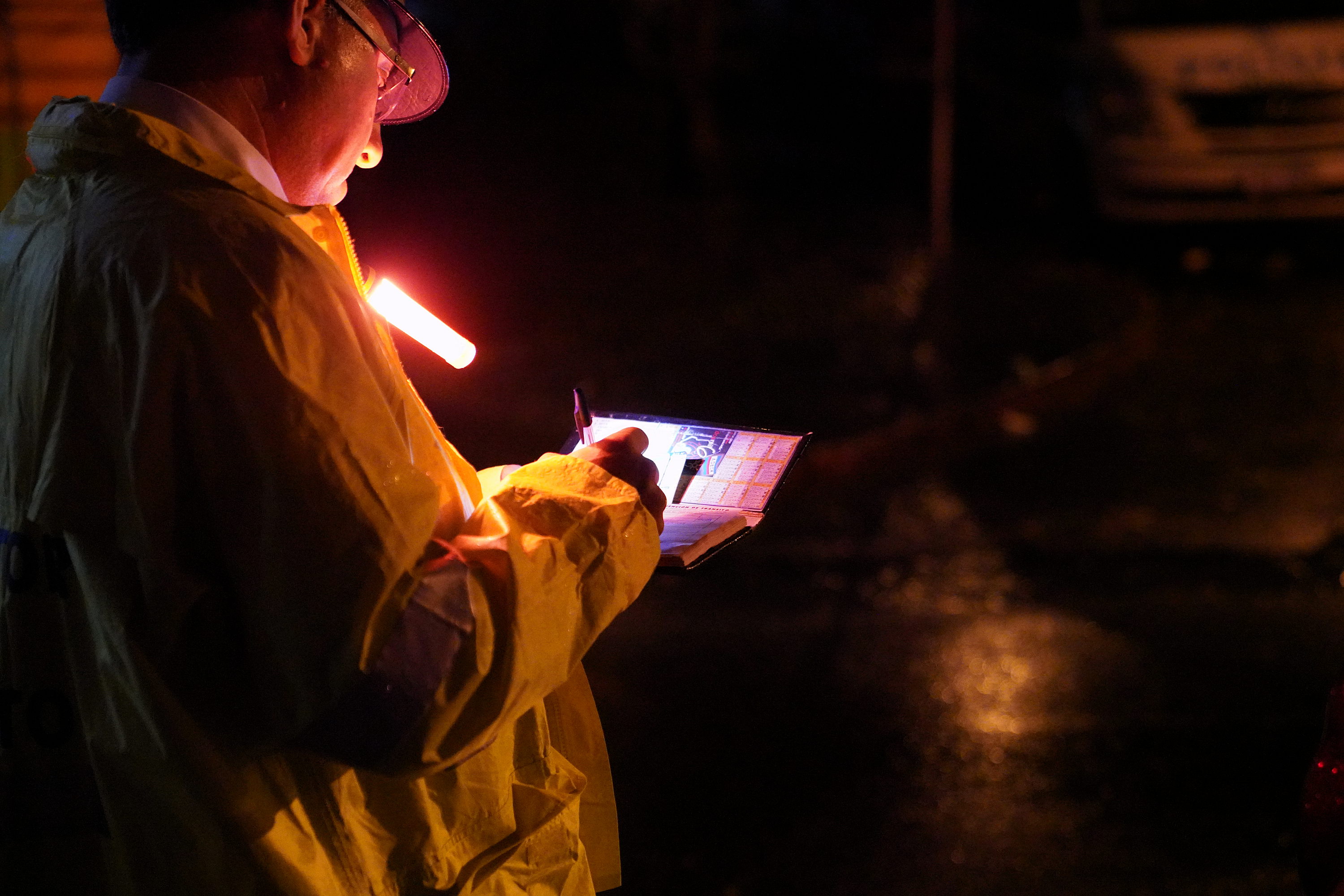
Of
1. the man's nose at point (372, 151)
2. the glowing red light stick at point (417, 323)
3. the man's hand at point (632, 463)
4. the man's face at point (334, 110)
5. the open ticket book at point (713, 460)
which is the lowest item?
the open ticket book at point (713, 460)

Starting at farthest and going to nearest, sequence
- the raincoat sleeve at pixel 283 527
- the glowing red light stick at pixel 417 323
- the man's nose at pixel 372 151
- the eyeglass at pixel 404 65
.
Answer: the glowing red light stick at pixel 417 323 < the man's nose at pixel 372 151 < the eyeglass at pixel 404 65 < the raincoat sleeve at pixel 283 527

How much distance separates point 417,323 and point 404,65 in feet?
1.22

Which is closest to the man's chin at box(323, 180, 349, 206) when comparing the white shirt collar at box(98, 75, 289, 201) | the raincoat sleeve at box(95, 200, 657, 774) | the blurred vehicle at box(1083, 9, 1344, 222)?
the white shirt collar at box(98, 75, 289, 201)

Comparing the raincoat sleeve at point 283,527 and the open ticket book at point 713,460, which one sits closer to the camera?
the raincoat sleeve at point 283,527

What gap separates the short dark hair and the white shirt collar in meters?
0.05

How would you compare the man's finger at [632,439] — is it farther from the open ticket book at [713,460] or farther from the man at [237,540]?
Answer: the open ticket book at [713,460]

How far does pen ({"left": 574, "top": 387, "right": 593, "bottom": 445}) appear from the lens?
1998 mm

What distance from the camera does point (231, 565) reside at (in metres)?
1.43

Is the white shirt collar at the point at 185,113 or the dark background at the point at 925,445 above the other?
the white shirt collar at the point at 185,113

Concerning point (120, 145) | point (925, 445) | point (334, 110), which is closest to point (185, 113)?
point (120, 145)

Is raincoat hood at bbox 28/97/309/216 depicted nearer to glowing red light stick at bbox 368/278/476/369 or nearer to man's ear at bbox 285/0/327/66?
man's ear at bbox 285/0/327/66

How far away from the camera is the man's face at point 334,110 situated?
1.72 meters

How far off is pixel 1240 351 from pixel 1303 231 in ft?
11.0

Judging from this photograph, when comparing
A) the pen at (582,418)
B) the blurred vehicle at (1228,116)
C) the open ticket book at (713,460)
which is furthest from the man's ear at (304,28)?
the blurred vehicle at (1228,116)
